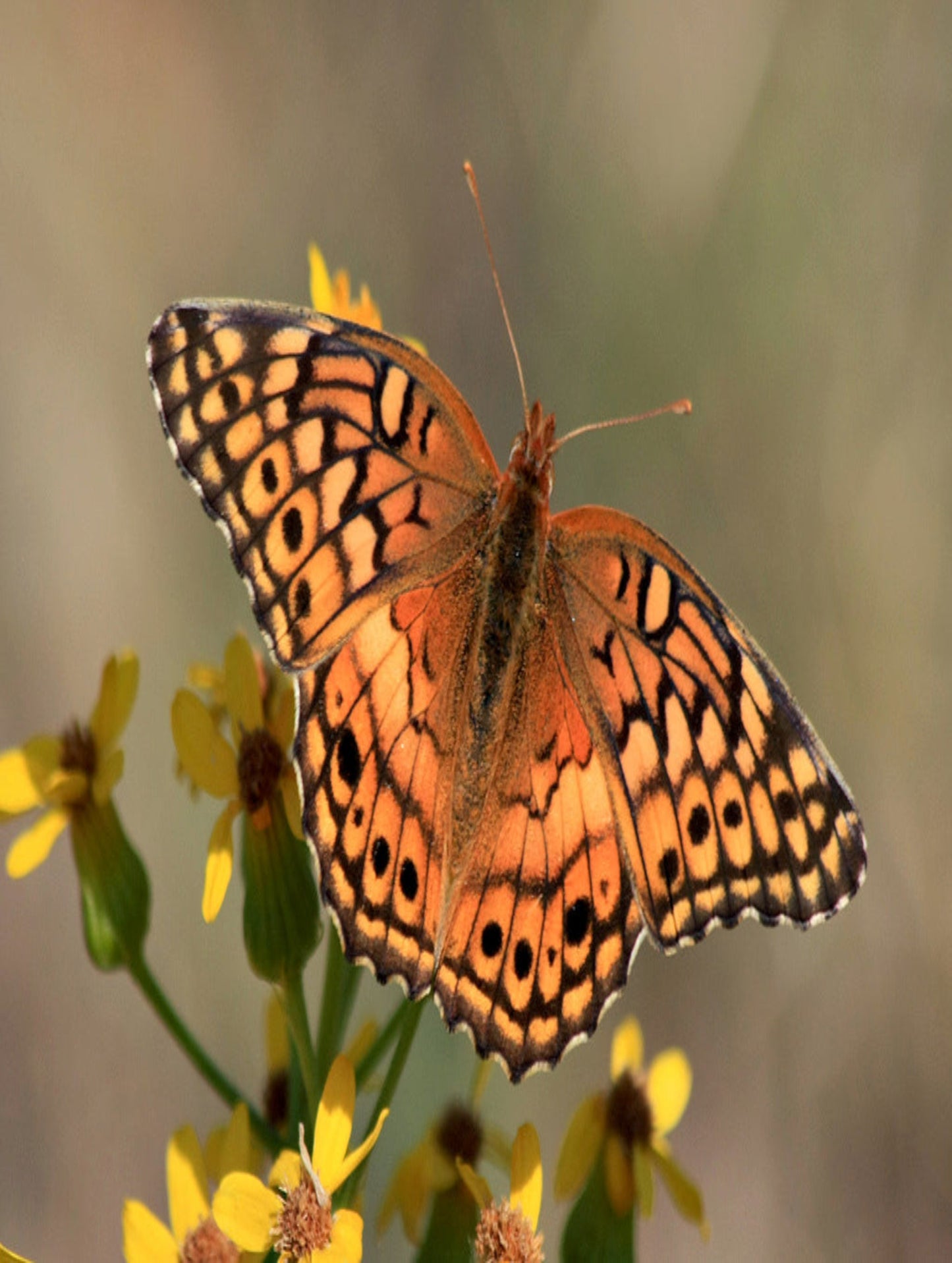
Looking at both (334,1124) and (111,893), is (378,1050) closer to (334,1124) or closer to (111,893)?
(334,1124)

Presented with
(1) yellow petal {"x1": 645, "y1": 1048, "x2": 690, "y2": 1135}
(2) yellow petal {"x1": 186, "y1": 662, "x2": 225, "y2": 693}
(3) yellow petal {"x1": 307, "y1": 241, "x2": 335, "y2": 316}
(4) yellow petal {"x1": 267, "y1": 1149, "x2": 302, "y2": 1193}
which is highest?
(3) yellow petal {"x1": 307, "y1": 241, "x2": 335, "y2": 316}

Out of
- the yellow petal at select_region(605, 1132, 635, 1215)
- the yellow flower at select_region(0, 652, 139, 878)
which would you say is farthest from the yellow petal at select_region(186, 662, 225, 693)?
the yellow petal at select_region(605, 1132, 635, 1215)

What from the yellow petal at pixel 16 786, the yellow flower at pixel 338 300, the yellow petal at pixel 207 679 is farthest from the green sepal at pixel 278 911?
the yellow flower at pixel 338 300

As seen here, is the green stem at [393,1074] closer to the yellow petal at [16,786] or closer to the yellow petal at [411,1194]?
the yellow petal at [411,1194]

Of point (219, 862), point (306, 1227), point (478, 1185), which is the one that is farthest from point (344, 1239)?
point (219, 862)

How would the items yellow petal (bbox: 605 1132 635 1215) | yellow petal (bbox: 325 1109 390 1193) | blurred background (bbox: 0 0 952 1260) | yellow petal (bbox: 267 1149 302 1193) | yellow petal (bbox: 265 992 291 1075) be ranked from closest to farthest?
yellow petal (bbox: 325 1109 390 1193) → yellow petal (bbox: 267 1149 302 1193) → yellow petal (bbox: 605 1132 635 1215) → yellow petal (bbox: 265 992 291 1075) → blurred background (bbox: 0 0 952 1260)

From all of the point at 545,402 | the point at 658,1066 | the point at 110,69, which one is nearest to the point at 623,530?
the point at 658,1066

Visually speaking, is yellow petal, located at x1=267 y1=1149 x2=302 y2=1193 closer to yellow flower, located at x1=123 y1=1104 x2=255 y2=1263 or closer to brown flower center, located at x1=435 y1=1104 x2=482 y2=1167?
yellow flower, located at x1=123 y1=1104 x2=255 y2=1263
